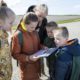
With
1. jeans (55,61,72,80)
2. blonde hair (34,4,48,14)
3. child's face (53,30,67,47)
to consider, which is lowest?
jeans (55,61,72,80)

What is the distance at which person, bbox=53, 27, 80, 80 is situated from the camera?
4.02 m

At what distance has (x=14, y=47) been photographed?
430 centimetres

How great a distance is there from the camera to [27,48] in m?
4.38

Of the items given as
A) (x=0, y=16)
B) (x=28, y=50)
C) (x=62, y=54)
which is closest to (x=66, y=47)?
(x=62, y=54)

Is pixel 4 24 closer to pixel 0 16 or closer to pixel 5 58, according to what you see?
pixel 0 16

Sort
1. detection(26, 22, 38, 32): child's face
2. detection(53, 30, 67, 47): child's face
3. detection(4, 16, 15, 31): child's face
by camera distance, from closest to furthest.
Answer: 1. detection(4, 16, 15, 31): child's face
2. detection(53, 30, 67, 47): child's face
3. detection(26, 22, 38, 32): child's face

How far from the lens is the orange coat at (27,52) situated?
430cm

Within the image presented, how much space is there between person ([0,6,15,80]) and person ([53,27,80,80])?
0.61 m

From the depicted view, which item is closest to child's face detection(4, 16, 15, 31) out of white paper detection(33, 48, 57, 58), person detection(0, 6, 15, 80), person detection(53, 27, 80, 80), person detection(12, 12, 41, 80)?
person detection(0, 6, 15, 80)

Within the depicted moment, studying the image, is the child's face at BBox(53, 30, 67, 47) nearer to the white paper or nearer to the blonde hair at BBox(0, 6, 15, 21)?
the white paper

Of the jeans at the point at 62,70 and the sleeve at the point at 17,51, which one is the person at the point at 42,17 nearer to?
the sleeve at the point at 17,51

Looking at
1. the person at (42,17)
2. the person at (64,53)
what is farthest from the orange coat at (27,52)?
the person at (42,17)

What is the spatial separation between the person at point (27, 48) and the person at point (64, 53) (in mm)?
338

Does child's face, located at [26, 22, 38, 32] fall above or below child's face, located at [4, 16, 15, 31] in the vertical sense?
below
